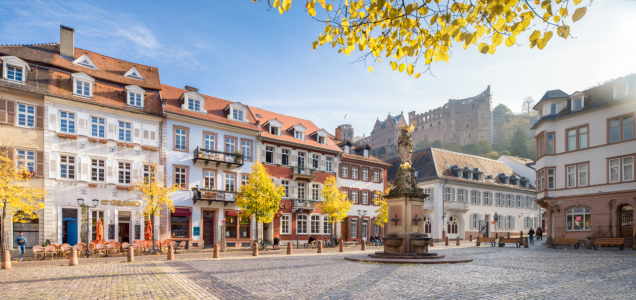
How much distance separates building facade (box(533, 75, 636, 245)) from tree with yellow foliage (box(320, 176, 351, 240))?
15.7m

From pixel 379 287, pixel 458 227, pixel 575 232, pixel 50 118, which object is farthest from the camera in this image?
pixel 458 227

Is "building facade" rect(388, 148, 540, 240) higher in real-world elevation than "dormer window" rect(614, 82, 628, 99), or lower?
lower

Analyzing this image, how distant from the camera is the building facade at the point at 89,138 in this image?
27.6m

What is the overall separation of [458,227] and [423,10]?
48.7 meters

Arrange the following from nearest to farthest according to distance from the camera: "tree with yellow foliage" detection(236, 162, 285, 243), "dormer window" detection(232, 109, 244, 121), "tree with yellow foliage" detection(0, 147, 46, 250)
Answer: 1. "tree with yellow foliage" detection(0, 147, 46, 250)
2. "tree with yellow foliage" detection(236, 162, 285, 243)
3. "dormer window" detection(232, 109, 244, 121)

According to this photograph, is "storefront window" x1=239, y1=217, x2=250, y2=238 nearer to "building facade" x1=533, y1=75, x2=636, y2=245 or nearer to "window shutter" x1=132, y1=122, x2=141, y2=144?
"window shutter" x1=132, y1=122, x2=141, y2=144

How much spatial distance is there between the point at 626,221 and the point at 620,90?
8.78 metres

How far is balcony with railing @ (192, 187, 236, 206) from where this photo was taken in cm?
3284

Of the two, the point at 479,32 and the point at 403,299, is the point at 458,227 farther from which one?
the point at 479,32

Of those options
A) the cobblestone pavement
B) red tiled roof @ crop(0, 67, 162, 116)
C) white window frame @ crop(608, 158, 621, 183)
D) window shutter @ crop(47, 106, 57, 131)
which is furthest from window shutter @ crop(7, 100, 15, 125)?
white window frame @ crop(608, 158, 621, 183)

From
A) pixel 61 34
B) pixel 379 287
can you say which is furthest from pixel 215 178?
pixel 379 287

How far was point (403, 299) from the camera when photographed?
9.36m

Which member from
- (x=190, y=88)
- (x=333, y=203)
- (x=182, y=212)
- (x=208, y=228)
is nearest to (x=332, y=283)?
(x=182, y=212)

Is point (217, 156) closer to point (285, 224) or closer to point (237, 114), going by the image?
point (237, 114)
